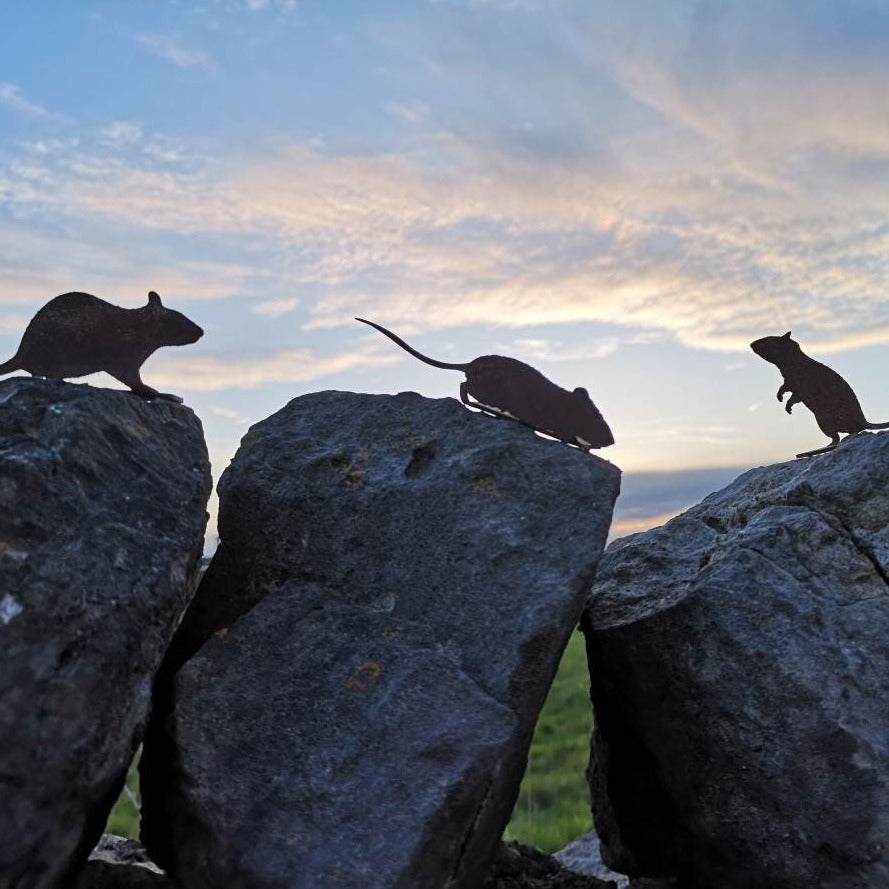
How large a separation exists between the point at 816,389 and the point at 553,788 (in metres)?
4.17

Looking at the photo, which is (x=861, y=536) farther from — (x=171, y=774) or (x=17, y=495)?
(x=17, y=495)

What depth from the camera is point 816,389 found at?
17.3 ft

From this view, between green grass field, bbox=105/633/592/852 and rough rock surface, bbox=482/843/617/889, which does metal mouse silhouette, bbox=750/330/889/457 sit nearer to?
rough rock surface, bbox=482/843/617/889

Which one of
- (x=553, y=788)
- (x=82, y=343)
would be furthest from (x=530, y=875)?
(x=553, y=788)

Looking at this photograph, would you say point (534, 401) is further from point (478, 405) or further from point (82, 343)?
point (82, 343)

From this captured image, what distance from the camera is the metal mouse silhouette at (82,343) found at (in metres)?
4.26

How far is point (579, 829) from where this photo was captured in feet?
22.3

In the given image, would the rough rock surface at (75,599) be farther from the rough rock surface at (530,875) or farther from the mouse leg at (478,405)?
the rough rock surface at (530,875)

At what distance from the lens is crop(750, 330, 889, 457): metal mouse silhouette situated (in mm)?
5156

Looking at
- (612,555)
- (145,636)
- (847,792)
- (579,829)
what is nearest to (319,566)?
(145,636)

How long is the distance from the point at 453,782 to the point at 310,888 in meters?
0.51

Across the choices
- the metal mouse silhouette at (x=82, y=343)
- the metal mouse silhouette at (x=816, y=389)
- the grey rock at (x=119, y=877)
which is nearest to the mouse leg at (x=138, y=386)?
the metal mouse silhouette at (x=82, y=343)

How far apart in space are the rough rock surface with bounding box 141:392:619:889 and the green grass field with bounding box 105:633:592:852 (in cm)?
177

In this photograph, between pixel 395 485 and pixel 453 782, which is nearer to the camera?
pixel 453 782
